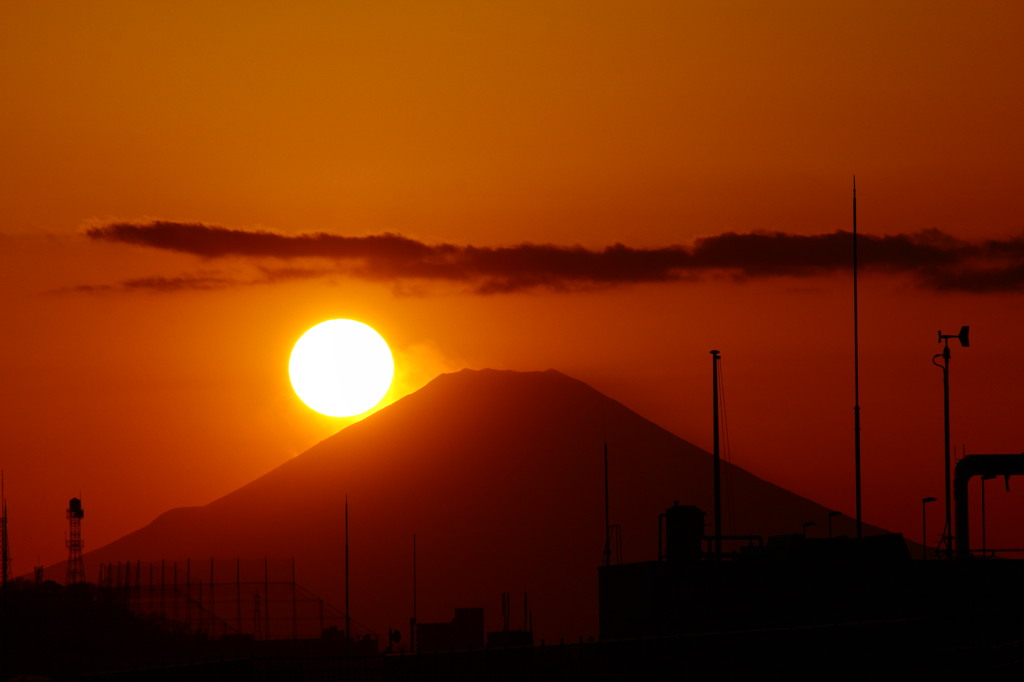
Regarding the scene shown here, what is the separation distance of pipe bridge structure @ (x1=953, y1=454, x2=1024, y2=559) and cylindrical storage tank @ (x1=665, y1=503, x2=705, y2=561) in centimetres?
840

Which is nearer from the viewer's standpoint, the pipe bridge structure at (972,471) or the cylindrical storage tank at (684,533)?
the cylindrical storage tank at (684,533)

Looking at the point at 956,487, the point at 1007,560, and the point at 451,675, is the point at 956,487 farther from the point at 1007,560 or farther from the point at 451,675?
the point at 451,675

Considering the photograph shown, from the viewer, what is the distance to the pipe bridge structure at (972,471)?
51250 millimetres

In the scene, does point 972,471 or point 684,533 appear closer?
point 684,533

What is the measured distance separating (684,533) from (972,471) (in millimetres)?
9805

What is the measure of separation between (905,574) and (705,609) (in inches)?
223

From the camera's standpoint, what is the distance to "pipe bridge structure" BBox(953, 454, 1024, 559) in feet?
168

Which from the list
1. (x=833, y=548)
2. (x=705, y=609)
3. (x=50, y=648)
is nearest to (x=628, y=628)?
(x=705, y=609)

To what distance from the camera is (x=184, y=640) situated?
113 m

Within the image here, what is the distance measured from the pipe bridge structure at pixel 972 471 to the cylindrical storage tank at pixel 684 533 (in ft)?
27.6

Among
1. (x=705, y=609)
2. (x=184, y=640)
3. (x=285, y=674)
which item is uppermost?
(x=705, y=609)

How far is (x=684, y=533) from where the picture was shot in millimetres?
49219

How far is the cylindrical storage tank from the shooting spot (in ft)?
160

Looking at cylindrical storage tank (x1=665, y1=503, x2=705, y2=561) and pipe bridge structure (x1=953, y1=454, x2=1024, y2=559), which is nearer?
cylindrical storage tank (x1=665, y1=503, x2=705, y2=561)
